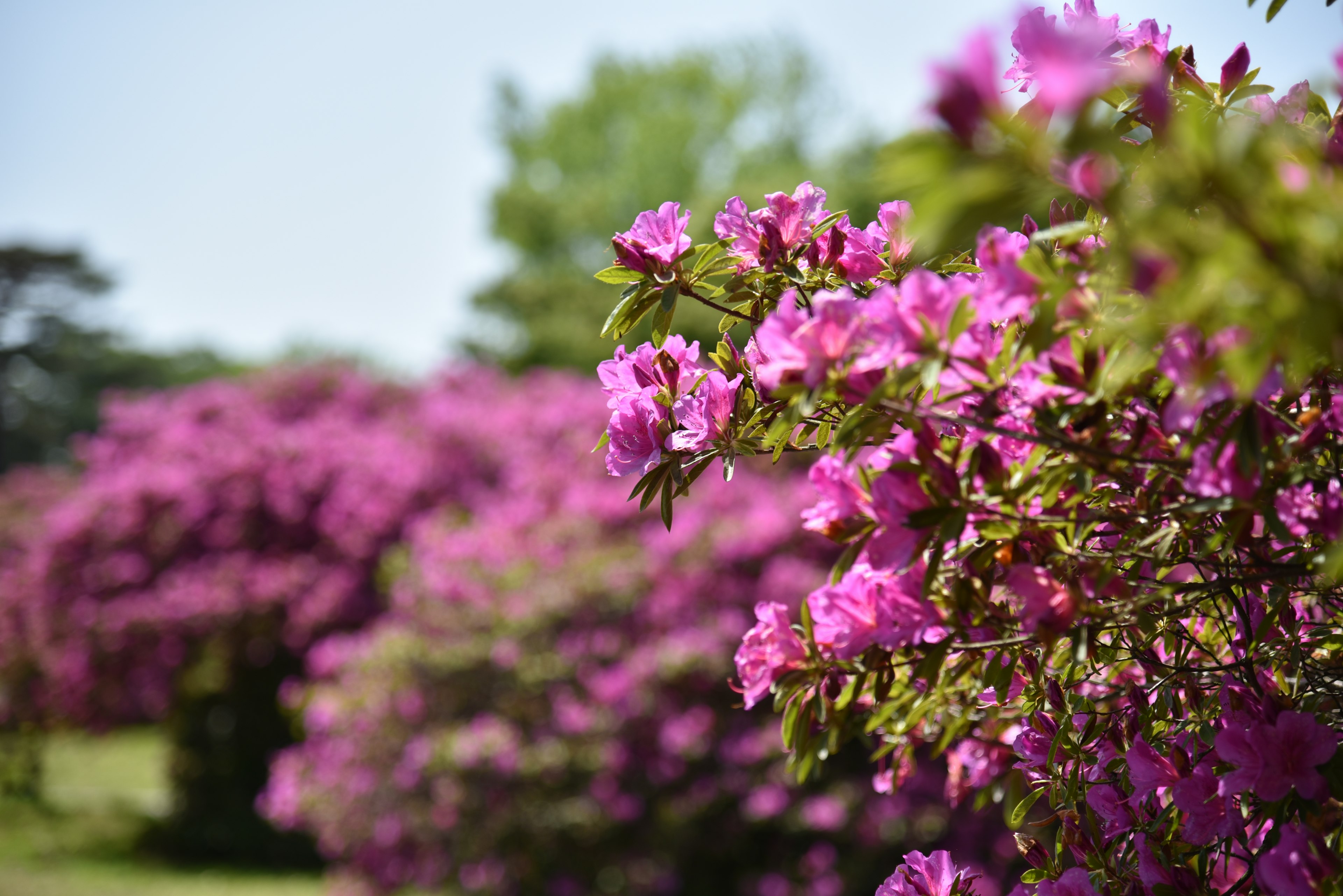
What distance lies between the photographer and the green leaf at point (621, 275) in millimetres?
1232

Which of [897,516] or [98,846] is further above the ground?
[897,516]

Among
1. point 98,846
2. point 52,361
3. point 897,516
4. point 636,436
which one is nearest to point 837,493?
point 897,516

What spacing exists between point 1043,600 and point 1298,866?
1.20 ft

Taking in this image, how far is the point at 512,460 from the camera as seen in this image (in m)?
7.32

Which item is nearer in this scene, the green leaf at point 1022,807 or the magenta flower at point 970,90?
the magenta flower at point 970,90

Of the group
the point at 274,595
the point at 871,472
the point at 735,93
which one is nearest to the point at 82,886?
the point at 274,595

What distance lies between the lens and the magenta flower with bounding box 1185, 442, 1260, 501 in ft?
2.65

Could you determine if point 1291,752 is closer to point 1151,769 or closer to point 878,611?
point 1151,769

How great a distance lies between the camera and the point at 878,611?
942 mm

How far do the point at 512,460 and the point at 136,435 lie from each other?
4.87 metres

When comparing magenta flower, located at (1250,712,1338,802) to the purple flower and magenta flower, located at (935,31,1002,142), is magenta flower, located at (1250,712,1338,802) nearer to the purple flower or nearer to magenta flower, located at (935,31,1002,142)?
the purple flower

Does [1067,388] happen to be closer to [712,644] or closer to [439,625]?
[712,644]

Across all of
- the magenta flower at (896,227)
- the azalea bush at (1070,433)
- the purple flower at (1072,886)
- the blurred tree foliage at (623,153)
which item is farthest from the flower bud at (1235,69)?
the blurred tree foliage at (623,153)

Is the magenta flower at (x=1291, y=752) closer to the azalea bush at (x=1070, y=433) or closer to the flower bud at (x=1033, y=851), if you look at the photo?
Answer: the azalea bush at (x=1070, y=433)
